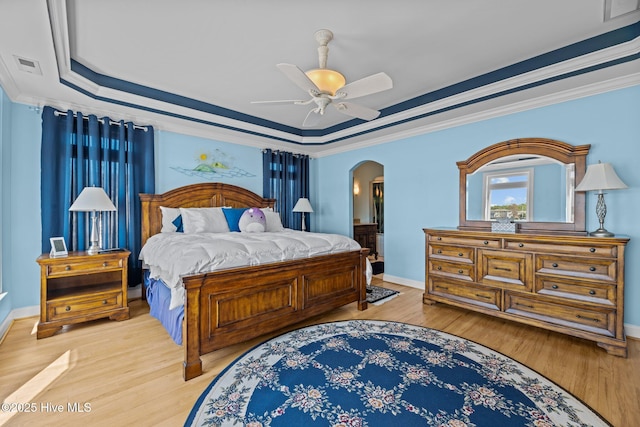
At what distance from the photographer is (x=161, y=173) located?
13.3 ft

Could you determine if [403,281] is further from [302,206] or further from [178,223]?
[178,223]

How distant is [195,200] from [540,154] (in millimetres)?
4624

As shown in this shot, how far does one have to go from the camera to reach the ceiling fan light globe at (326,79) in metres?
2.44

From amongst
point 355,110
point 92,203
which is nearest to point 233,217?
point 92,203

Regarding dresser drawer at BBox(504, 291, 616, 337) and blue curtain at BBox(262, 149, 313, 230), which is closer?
dresser drawer at BBox(504, 291, 616, 337)

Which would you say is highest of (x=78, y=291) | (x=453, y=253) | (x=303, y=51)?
(x=303, y=51)

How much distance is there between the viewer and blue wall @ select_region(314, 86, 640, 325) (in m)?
2.70

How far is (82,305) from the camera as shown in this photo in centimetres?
283

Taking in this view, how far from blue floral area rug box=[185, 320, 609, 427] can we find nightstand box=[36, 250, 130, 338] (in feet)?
5.84

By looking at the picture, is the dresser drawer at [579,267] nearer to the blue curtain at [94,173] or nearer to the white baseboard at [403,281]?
the white baseboard at [403,281]

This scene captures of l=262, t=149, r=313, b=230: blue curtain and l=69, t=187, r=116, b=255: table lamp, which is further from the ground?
l=262, t=149, r=313, b=230: blue curtain

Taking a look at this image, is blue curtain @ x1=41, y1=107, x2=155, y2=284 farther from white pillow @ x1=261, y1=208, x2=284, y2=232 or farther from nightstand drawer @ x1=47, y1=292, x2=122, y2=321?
white pillow @ x1=261, y1=208, x2=284, y2=232

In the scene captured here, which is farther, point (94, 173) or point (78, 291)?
point (94, 173)

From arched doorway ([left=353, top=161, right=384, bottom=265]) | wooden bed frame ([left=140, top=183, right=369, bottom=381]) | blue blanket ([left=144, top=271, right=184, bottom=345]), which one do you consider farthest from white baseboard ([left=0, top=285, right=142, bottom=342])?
arched doorway ([left=353, top=161, right=384, bottom=265])
